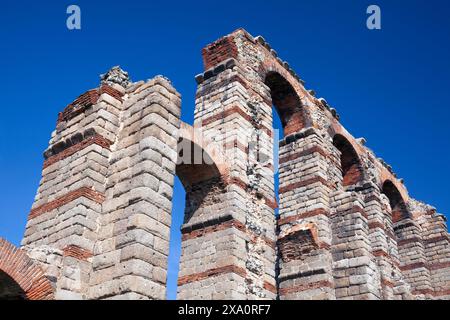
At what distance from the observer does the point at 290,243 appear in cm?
1095

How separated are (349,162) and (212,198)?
296 inches

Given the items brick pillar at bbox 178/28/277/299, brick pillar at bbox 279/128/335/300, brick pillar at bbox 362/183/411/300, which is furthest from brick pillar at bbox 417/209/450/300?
brick pillar at bbox 178/28/277/299

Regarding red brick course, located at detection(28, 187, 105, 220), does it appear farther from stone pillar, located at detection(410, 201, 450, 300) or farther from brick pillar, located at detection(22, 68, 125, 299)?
stone pillar, located at detection(410, 201, 450, 300)

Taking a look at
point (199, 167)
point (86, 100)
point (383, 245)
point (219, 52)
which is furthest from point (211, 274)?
point (383, 245)

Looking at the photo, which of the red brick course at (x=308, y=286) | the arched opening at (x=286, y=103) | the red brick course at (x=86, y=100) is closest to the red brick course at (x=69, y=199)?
the red brick course at (x=86, y=100)

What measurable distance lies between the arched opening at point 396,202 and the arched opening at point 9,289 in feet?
51.0

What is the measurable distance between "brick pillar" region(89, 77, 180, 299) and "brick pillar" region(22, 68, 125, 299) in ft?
0.49

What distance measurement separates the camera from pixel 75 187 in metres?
6.85

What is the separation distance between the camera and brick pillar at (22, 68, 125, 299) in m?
6.05

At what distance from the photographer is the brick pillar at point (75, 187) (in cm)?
605

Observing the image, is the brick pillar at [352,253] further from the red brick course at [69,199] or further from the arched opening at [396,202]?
the arched opening at [396,202]

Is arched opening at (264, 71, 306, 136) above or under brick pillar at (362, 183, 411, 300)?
above

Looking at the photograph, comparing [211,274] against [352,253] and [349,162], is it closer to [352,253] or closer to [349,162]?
[352,253]
